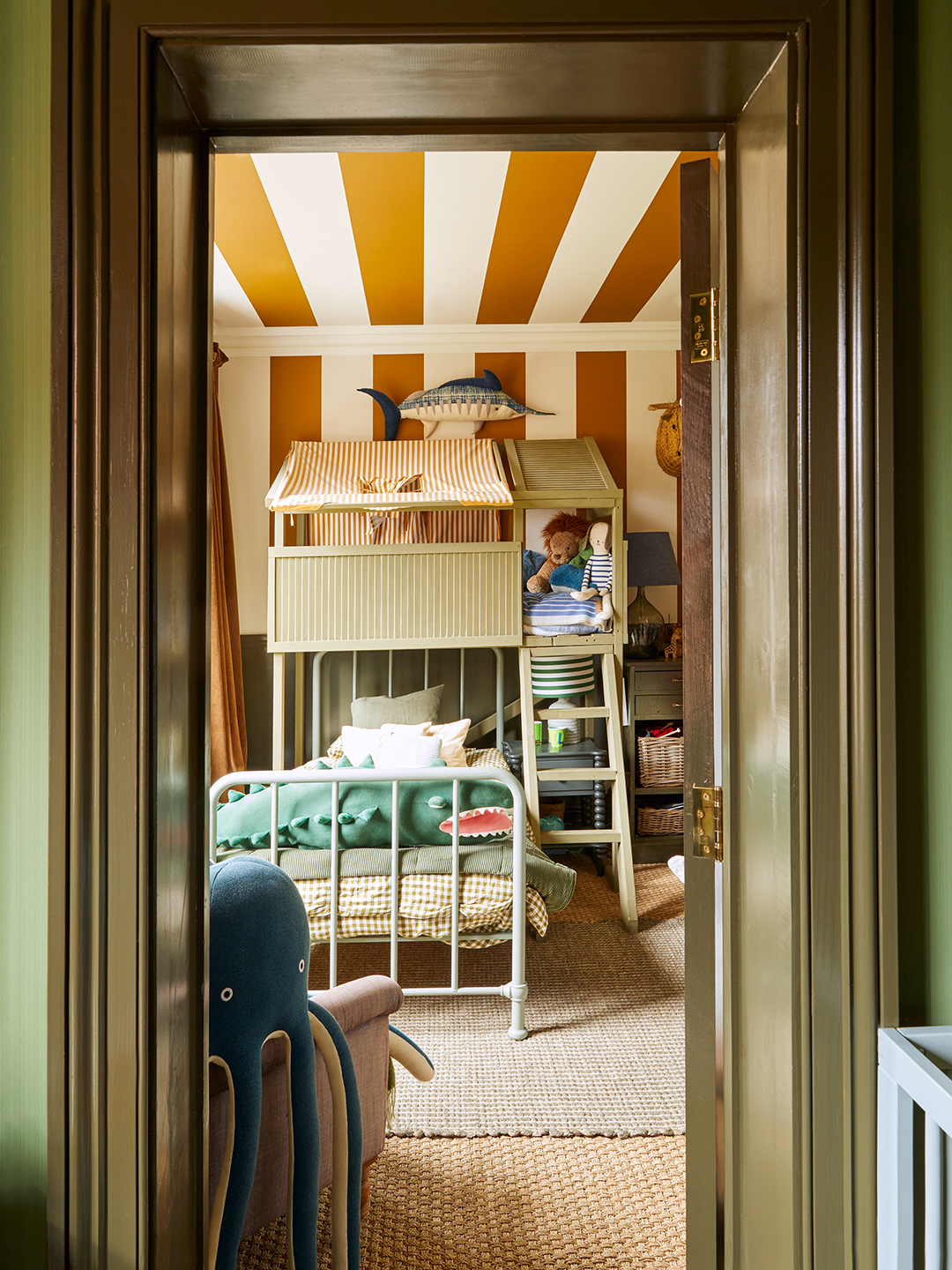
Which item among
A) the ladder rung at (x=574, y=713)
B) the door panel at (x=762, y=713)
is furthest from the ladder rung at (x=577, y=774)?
the door panel at (x=762, y=713)

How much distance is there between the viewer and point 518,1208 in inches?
64.4

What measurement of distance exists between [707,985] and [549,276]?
3.03m

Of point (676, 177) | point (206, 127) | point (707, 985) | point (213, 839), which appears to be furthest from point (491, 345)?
point (707, 985)

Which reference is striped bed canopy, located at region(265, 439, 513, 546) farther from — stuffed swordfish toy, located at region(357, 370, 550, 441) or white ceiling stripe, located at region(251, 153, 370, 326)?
white ceiling stripe, located at region(251, 153, 370, 326)

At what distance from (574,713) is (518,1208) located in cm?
194

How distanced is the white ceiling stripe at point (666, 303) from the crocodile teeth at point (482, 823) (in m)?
2.26

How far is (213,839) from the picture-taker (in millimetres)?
2268

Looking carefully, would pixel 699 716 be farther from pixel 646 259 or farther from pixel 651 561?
pixel 651 561

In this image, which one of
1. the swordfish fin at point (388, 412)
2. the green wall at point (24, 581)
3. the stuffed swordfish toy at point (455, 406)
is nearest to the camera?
the green wall at point (24, 581)

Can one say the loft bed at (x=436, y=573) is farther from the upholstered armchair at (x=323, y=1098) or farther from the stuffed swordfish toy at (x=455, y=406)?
the upholstered armchair at (x=323, y=1098)

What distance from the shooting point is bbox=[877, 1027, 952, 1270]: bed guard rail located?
2.21 ft

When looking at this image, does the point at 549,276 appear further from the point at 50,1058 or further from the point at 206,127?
the point at 50,1058

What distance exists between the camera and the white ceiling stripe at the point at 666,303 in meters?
3.42

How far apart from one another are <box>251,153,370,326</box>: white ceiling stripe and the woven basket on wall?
56.8 inches
